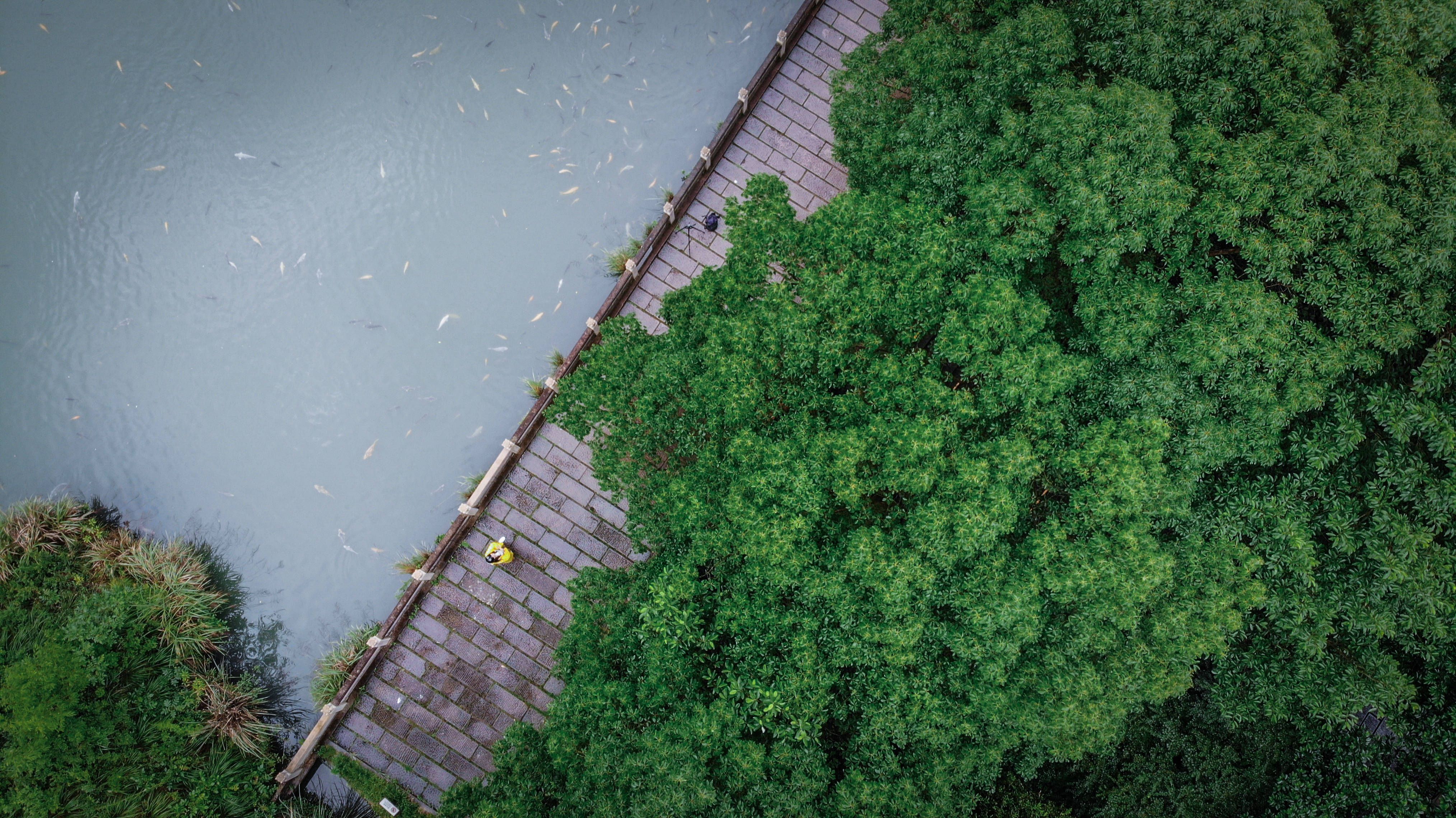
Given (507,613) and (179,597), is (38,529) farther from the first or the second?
(507,613)

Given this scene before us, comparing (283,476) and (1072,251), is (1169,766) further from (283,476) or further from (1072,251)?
(283,476)

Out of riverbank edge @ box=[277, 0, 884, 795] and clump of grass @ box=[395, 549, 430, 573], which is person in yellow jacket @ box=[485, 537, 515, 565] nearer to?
riverbank edge @ box=[277, 0, 884, 795]

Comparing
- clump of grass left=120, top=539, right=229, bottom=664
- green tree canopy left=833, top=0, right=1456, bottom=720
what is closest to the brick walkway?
clump of grass left=120, top=539, right=229, bottom=664

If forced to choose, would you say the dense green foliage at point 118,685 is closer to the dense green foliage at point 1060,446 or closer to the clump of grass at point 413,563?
the clump of grass at point 413,563

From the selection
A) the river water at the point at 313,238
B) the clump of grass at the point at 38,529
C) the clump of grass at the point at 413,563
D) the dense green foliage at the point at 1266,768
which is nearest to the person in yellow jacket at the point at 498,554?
the clump of grass at the point at 413,563

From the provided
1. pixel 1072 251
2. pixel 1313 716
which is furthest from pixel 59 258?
pixel 1313 716

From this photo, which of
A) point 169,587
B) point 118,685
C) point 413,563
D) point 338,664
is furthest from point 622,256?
point 118,685

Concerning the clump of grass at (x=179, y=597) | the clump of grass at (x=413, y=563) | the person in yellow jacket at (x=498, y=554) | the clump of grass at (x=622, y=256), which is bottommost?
the clump of grass at (x=179, y=597)
